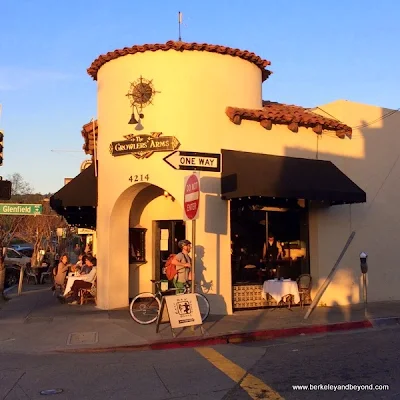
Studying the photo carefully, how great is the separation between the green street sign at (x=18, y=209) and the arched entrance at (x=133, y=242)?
260 centimetres

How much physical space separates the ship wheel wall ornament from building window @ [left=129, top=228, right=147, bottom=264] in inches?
141

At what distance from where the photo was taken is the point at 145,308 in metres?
11.5

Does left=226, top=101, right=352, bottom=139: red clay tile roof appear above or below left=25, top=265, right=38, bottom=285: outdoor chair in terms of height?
above

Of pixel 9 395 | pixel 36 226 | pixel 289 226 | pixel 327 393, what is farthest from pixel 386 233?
pixel 36 226

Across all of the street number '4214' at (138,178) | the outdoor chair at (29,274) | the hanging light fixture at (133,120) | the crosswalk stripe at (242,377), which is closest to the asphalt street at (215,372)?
the crosswalk stripe at (242,377)

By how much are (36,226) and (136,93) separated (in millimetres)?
29811

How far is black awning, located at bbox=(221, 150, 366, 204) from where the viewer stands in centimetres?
1203

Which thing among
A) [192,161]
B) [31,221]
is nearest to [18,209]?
[192,161]

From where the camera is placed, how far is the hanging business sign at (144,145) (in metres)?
12.5

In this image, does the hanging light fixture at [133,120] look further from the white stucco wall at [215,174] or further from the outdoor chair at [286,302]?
the outdoor chair at [286,302]

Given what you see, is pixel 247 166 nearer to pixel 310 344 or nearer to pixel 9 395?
pixel 310 344

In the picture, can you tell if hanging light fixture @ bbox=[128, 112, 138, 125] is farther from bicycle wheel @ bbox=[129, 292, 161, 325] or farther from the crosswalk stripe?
the crosswalk stripe

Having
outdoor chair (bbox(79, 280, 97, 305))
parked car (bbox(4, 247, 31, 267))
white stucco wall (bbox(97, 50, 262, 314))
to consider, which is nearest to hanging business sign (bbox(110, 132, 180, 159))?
white stucco wall (bbox(97, 50, 262, 314))

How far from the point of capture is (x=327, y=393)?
19.8ft
